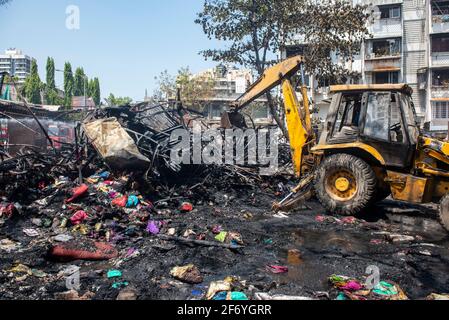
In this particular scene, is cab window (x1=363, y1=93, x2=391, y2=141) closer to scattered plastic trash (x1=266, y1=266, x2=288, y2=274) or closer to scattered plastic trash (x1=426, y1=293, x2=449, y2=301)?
scattered plastic trash (x1=426, y1=293, x2=449, y2=301)

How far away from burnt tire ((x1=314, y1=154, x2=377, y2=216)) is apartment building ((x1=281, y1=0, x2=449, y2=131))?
19.2m

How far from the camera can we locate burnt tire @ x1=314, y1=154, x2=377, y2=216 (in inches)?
230

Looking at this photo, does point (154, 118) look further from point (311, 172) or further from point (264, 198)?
point (311, 172)

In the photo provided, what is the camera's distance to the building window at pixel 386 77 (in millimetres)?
25469

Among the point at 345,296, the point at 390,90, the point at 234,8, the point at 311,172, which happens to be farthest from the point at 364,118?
the point at 234,8

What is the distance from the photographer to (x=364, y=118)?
5988 mm

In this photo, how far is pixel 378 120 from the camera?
586 centimetres

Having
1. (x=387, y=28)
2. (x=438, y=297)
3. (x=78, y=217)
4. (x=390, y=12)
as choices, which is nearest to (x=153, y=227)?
(x=78, y=217)

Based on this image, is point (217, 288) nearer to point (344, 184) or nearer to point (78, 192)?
point (344, 184)

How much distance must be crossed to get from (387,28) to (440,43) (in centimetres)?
382

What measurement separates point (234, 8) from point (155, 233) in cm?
1264

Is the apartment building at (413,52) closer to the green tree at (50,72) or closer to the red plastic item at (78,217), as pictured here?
the red plastic item at (78,217)

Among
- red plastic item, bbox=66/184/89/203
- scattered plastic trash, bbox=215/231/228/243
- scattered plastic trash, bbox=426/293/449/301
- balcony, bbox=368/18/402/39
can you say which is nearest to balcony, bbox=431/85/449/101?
balcony, bbox=368/18/402/39

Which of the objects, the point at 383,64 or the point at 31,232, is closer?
the point at 31,232
